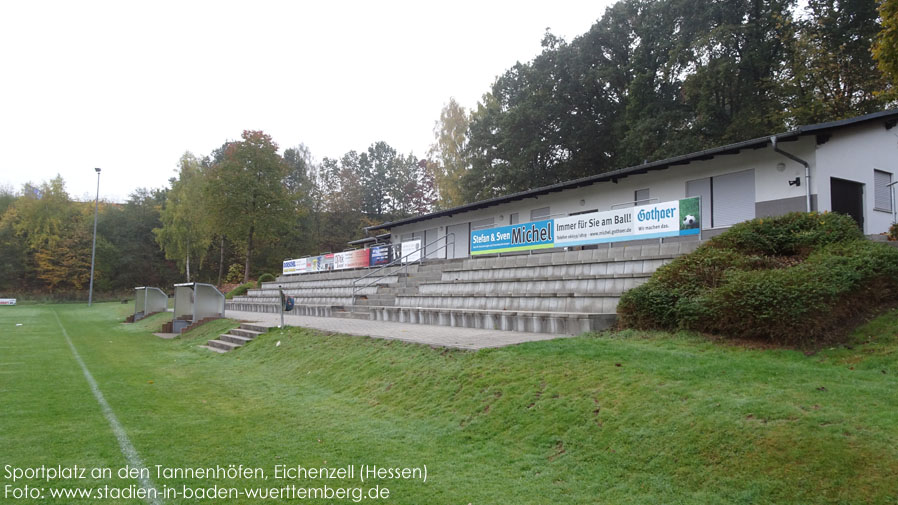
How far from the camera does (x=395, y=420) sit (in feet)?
22.5

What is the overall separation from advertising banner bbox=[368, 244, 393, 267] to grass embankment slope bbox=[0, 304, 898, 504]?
16.1 meters

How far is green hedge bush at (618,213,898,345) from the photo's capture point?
7.05 metres

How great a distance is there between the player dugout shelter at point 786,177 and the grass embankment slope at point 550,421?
23.5 feet

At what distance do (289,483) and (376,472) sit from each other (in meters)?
0.77

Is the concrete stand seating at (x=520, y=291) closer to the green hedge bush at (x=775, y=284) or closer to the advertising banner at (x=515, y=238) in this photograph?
the advertising banner at (x=515, y=238)

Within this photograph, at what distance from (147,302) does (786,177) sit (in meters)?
30.3

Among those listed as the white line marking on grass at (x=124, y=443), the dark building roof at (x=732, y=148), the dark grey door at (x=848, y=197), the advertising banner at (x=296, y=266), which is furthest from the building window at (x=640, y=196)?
the advertising banner at (x=296, y=266)

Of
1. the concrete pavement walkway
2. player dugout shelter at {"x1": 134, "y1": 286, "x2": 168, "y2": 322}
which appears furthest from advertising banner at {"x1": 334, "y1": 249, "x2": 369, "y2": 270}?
the concrete pavement walkway

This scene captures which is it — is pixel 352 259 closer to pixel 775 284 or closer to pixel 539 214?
pixel 539 214

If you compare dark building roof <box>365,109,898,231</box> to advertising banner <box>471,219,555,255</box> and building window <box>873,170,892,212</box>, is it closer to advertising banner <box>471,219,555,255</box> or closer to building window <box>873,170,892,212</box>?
building window <box>873,170,892,212</box>

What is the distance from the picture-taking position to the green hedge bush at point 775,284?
7051 mm

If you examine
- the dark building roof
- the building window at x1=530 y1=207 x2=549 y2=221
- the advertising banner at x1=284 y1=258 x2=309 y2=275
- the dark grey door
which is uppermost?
the dark building roof

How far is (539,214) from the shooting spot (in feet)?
71.4

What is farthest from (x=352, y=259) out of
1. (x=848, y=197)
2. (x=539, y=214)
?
(x=848, y=197)
